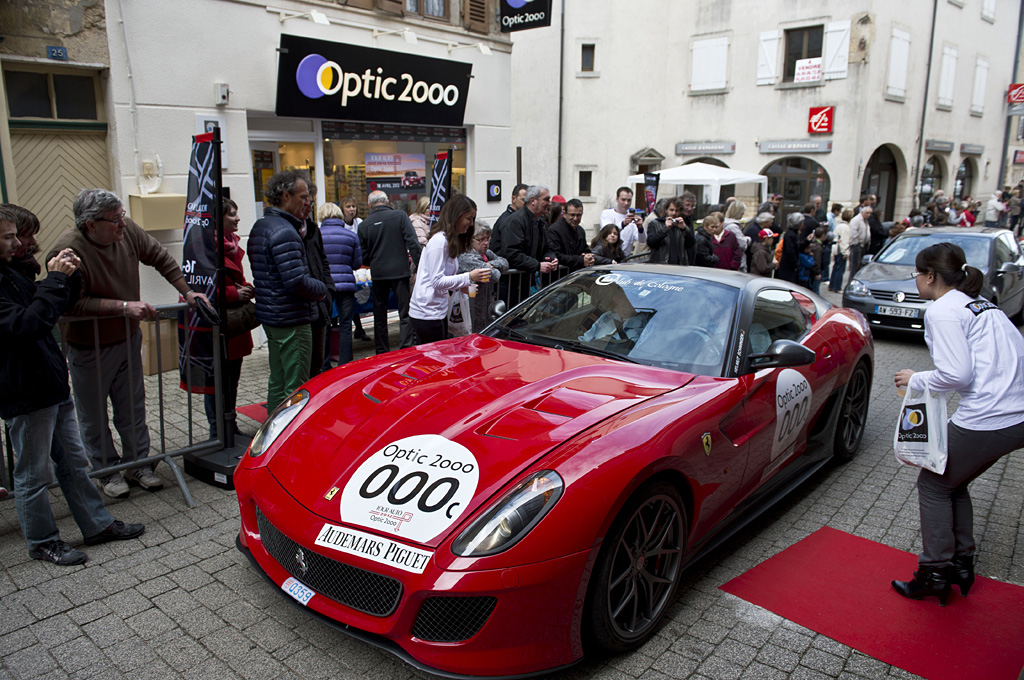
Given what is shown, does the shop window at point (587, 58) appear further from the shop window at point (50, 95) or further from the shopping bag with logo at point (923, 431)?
the shopping bag with logo at point (923, 431)

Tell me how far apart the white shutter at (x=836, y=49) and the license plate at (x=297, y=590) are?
24.5m

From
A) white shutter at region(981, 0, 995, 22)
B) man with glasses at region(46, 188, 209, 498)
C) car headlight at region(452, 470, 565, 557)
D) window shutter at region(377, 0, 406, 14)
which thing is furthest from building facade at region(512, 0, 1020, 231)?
car headlight at region(452, 470, 565, 557)

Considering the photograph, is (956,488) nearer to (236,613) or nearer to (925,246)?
(236,613)

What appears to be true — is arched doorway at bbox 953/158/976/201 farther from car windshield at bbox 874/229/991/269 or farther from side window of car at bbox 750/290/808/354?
side window of car at bbox 750/290/808/354

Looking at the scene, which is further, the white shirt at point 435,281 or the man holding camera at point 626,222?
the man holding camera at point 626,222

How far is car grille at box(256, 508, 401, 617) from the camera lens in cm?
267

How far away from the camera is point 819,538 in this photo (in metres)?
4.18

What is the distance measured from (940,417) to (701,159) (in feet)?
80.9

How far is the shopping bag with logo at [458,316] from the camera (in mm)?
6266

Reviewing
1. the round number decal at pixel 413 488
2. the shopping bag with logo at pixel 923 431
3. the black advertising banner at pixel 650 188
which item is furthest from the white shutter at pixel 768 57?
the round number decal at pixel 413 488

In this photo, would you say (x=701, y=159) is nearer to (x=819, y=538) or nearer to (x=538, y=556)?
(x=819, y=538)

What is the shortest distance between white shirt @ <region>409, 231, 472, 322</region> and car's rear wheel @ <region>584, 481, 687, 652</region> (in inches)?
119

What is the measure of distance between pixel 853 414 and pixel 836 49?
21165 millimetres

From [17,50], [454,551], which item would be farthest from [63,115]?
[454,551]
